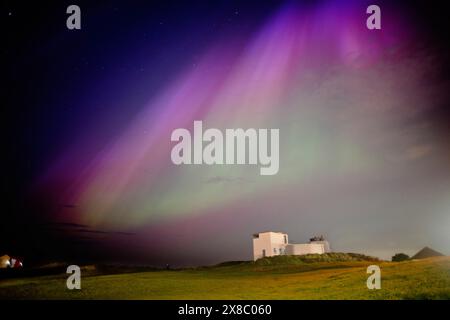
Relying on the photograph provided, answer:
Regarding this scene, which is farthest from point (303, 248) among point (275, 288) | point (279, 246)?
point (275, 288)

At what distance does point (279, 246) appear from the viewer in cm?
8438

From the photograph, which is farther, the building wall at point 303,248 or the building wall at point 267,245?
the building wall at point 303,248

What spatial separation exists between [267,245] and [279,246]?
3032 millimetres

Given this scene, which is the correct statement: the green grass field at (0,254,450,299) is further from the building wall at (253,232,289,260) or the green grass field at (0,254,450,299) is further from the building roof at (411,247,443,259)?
the building wall at (253,232,289,260)

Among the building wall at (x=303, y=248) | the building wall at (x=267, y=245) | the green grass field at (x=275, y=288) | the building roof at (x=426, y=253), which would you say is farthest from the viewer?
the building wall at (x=303, y=248)

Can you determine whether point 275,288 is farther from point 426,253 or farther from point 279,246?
point 279,246

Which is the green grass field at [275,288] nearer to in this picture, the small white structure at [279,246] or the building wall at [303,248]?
the small white structure at [279,246]

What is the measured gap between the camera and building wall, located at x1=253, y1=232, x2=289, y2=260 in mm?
82688

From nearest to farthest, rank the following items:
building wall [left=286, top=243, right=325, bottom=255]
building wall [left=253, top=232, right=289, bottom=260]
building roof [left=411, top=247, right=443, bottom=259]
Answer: building roof [left=411, top=247, right=443, bottom=259]
building wall [left=253, top=232, right=289, bottom=260]
building wall [left=286, top=243, right=325, bottom=255]

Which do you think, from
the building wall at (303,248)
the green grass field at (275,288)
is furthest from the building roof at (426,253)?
the building wall at (303,248)

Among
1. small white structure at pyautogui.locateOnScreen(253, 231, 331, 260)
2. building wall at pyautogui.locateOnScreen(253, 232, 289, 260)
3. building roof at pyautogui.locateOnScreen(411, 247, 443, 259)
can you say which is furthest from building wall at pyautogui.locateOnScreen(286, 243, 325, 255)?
building roof at pyautogui.locateOnScreen(411, 247, 443, 259)

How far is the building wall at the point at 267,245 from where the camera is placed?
8269cm
